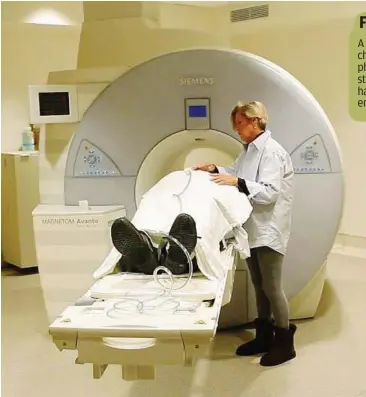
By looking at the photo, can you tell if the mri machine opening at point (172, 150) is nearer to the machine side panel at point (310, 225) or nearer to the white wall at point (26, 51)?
the machine side panel at point (310, 225)

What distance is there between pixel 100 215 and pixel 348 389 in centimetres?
123

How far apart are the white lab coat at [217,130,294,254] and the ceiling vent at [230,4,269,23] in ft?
8.19

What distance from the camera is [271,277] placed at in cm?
242

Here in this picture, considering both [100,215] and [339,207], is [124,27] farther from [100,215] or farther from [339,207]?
[339,207]

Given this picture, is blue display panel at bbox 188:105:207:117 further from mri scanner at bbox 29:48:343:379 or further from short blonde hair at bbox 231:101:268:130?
short blonde hair at bbox 231:101:268:130

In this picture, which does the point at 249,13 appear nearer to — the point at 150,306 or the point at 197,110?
the point at 197,110

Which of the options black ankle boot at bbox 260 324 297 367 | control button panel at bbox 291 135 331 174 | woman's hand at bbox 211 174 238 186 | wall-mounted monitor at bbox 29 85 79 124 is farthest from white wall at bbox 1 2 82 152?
black ankle boot at bbox 260 324 297 367

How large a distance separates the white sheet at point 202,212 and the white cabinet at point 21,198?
195 centimetres

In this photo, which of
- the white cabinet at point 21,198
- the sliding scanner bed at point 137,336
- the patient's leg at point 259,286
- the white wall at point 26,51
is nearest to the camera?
the sliding scanner bed at point 137,336

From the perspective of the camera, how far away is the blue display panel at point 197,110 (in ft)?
9.05

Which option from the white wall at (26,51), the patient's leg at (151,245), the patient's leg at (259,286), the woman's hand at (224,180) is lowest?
the patient's leg at (259,286)

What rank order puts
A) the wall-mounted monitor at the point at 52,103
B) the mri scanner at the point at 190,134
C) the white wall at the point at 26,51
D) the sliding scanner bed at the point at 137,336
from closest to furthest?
the sliding scanner bed at the point at 137,336 → the mri scanner at the point at 190,134 → the wall-mounted monitor at the point at 52,103 → the white wall at the point at 26,51

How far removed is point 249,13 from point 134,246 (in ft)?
11.2

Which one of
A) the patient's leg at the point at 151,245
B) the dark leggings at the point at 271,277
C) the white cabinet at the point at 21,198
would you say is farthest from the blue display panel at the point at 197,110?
the white cabinet at the point at 21,198
